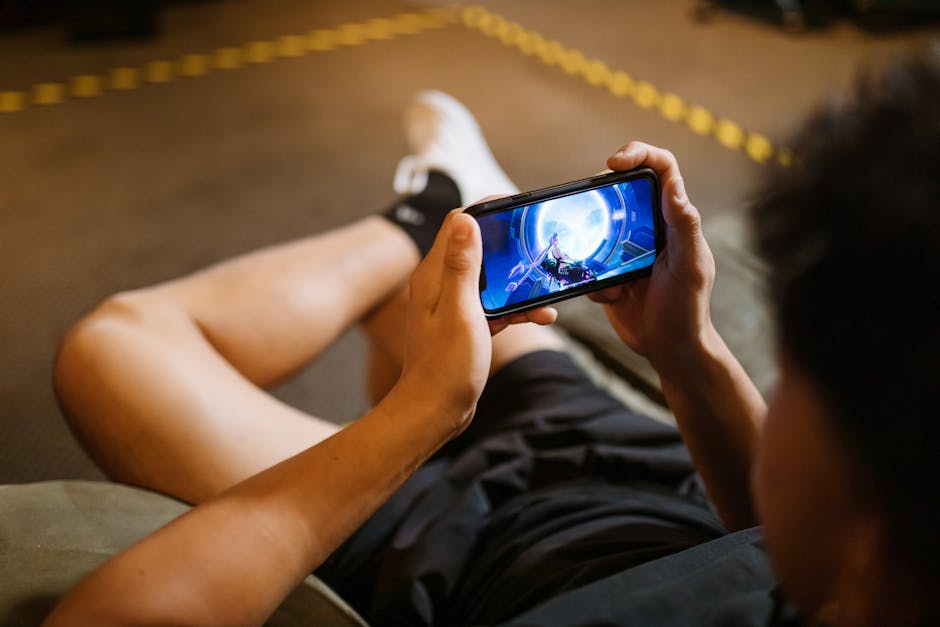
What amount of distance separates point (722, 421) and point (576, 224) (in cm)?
25

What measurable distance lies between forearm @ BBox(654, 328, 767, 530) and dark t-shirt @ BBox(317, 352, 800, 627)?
41 mm

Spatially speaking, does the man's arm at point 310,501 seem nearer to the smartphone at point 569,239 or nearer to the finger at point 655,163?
the smartphone at point 569,239

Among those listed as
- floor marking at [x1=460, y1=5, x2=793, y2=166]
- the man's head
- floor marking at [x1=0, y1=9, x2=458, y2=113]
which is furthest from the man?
floor marking at [x1=0, y1=9, x2=458, y2=113]

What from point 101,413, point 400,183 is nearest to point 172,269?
point 400,183

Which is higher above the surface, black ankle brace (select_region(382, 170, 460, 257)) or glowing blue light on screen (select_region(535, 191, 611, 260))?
glowing blue light on screen (select_region(535, 191, 611, 260))

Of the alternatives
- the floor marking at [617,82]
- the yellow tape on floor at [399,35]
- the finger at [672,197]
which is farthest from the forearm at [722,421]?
the yellow tape on floor at [399,35]

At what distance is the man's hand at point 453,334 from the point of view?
0.62m

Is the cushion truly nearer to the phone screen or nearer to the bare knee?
the bare knee

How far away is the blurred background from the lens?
152cm

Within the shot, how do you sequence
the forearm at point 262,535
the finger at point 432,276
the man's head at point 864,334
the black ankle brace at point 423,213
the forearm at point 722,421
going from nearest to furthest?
the man's head at point 864,334, the forearm at point 262,535, the finger at point 432,276, the forearm at point 722,421, the black ankle brace at point 423,213

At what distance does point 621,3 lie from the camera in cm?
327

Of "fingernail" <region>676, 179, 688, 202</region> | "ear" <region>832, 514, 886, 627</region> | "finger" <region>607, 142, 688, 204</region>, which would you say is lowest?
"ear" <region>832, 514, 886, 627</region>

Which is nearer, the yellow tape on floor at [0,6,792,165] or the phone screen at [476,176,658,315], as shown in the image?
the phone screen at [476,176,658,315]

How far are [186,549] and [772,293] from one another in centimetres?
46
